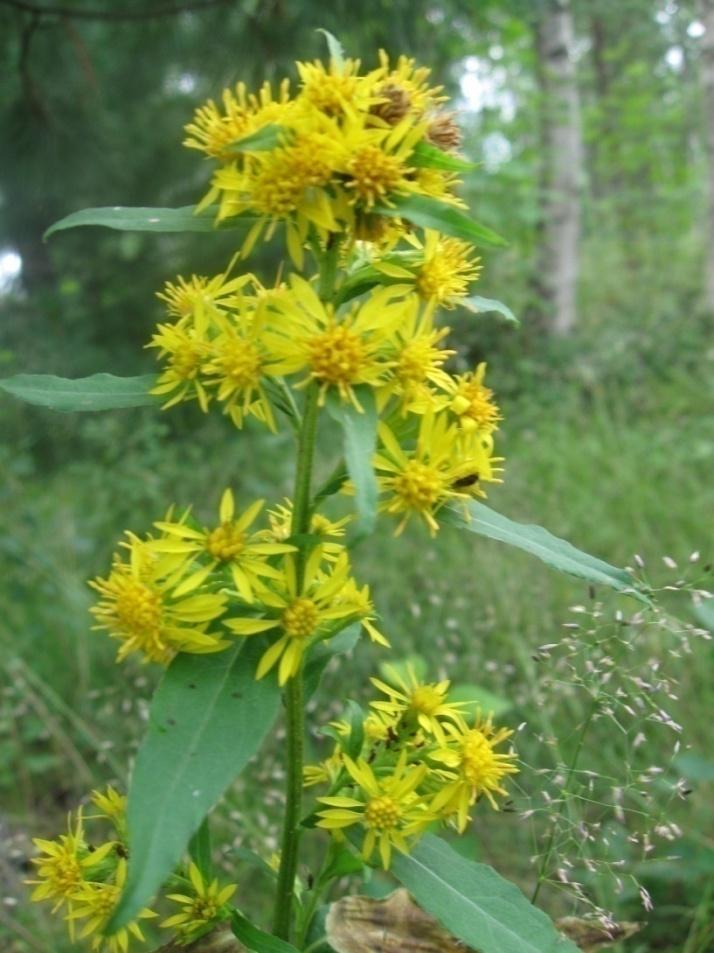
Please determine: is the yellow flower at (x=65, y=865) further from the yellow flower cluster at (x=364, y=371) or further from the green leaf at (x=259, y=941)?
the yellow flower cluster at (x=364, y=371)

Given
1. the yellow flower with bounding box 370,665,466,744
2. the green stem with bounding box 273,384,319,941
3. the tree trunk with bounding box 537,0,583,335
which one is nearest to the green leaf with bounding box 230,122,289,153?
the green stem with bounding box 273,384,319,941

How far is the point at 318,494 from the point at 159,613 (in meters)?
0.20

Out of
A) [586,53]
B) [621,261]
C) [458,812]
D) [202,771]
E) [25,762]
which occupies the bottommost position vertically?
[25,762]

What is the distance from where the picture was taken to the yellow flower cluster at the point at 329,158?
Answer: 3.02 feet

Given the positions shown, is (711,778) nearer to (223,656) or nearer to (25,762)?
(223,656)

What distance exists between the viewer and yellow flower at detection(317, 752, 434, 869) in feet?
3.41

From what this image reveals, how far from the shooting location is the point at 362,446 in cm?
88

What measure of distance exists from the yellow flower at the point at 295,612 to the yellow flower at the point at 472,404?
184 mm

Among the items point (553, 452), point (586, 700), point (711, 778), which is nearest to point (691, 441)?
point (553, 452)

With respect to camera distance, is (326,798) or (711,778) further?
(711,778)

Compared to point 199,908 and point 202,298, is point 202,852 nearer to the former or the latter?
point 199,908

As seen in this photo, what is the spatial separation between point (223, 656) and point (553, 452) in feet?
11.7

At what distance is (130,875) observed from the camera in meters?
0.78

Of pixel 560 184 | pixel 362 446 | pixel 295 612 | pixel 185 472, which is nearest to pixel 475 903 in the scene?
pixel 295 612
